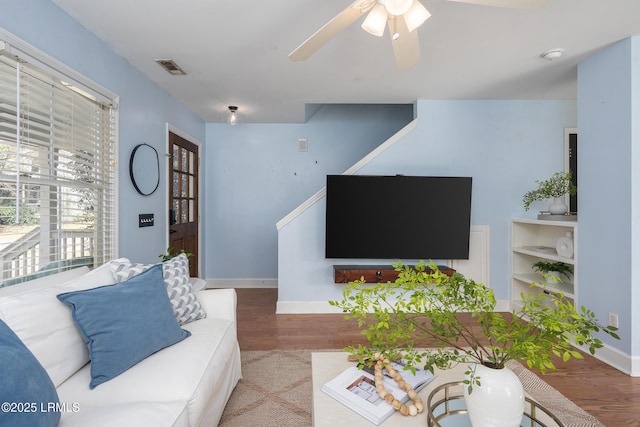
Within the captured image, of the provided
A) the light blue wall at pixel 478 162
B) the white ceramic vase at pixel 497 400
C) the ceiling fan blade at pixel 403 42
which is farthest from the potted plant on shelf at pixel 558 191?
the white ceramic vase at pixel 497 400

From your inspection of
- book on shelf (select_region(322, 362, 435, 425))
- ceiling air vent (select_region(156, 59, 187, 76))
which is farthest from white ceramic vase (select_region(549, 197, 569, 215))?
ceiling air vent (select_region(156, 59, 187, 76))

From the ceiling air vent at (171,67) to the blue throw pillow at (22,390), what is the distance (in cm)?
222

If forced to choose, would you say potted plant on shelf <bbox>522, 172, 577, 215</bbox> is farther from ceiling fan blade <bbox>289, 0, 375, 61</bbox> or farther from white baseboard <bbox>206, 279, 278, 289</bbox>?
white baseboard <bbox>206, 279, 278, 289</bbox>

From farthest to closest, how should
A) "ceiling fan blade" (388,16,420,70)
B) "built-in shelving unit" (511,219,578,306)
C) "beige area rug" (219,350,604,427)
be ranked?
"built-in shelving unit" (511,219,578,306)
"beige area rug" (219,350,604,427)
"ceiling fan blade" (388,16,420,70)

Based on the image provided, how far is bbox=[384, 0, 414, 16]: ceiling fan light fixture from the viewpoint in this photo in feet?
4.44

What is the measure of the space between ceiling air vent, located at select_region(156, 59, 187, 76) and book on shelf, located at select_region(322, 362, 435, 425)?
261 centimetres

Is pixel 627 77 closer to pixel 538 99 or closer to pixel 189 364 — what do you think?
pixel 538 99

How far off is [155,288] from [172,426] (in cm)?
72

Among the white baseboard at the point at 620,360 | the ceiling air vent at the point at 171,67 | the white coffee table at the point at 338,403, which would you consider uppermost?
the ceiling air vent at the point at 171,67

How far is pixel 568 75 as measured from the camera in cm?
292

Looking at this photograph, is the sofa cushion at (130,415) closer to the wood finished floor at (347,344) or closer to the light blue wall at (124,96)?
the wood finished floor at (347,344)

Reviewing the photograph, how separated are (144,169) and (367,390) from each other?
2.56 m

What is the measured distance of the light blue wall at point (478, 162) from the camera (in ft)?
11.7

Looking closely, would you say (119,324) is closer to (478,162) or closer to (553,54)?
Result: (553,54)
